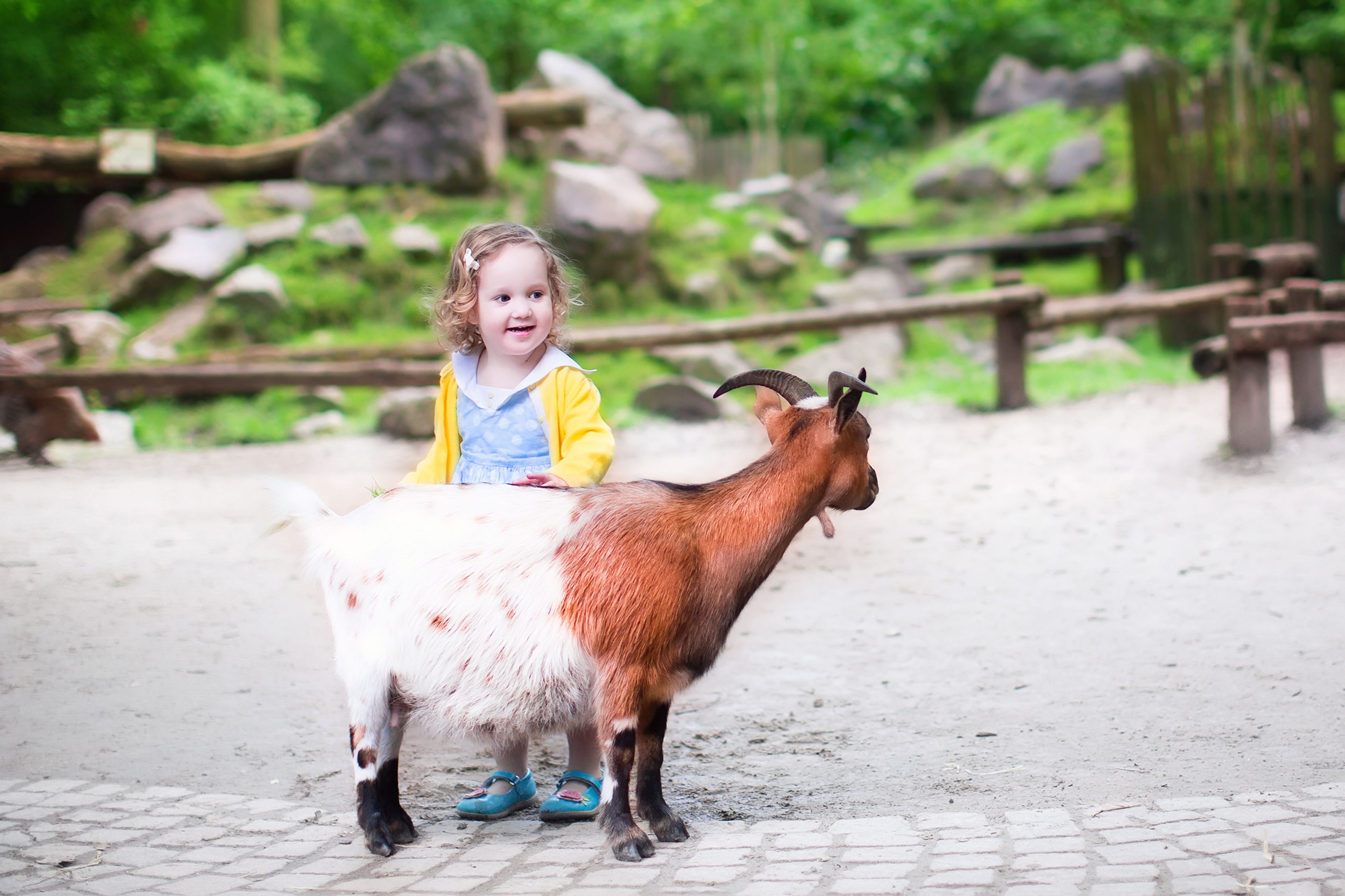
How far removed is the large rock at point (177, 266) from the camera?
37.4 ft

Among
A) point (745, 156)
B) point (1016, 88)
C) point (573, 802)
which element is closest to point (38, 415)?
point (573, 802)

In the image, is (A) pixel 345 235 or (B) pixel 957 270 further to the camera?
(B) pixel 957 270

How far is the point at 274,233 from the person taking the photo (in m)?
11.7

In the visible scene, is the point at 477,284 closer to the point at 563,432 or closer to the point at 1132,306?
the point at 563,432

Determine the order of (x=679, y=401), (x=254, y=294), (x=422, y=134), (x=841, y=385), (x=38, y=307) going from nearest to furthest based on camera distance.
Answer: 1. (x=841, y=385)
2. (x=679, y=401)
3. (x=254, y=294)
4. (x=38, y=307)
5. (x=422, y=134)

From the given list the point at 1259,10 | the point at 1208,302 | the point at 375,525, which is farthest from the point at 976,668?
the point at 1259,10

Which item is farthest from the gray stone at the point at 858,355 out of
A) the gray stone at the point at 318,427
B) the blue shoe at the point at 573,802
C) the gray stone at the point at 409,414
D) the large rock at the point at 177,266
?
the blue shoe at the point at 573,802

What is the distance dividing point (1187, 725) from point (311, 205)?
35.3 ft

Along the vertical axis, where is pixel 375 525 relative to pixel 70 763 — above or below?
above

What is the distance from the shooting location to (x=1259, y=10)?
65.3ft

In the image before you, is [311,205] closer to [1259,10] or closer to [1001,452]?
[1001,452]

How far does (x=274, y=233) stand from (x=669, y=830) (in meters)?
10.2

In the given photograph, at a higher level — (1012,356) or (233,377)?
(233,377)

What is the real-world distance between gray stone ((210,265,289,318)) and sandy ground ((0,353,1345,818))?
364 cm
